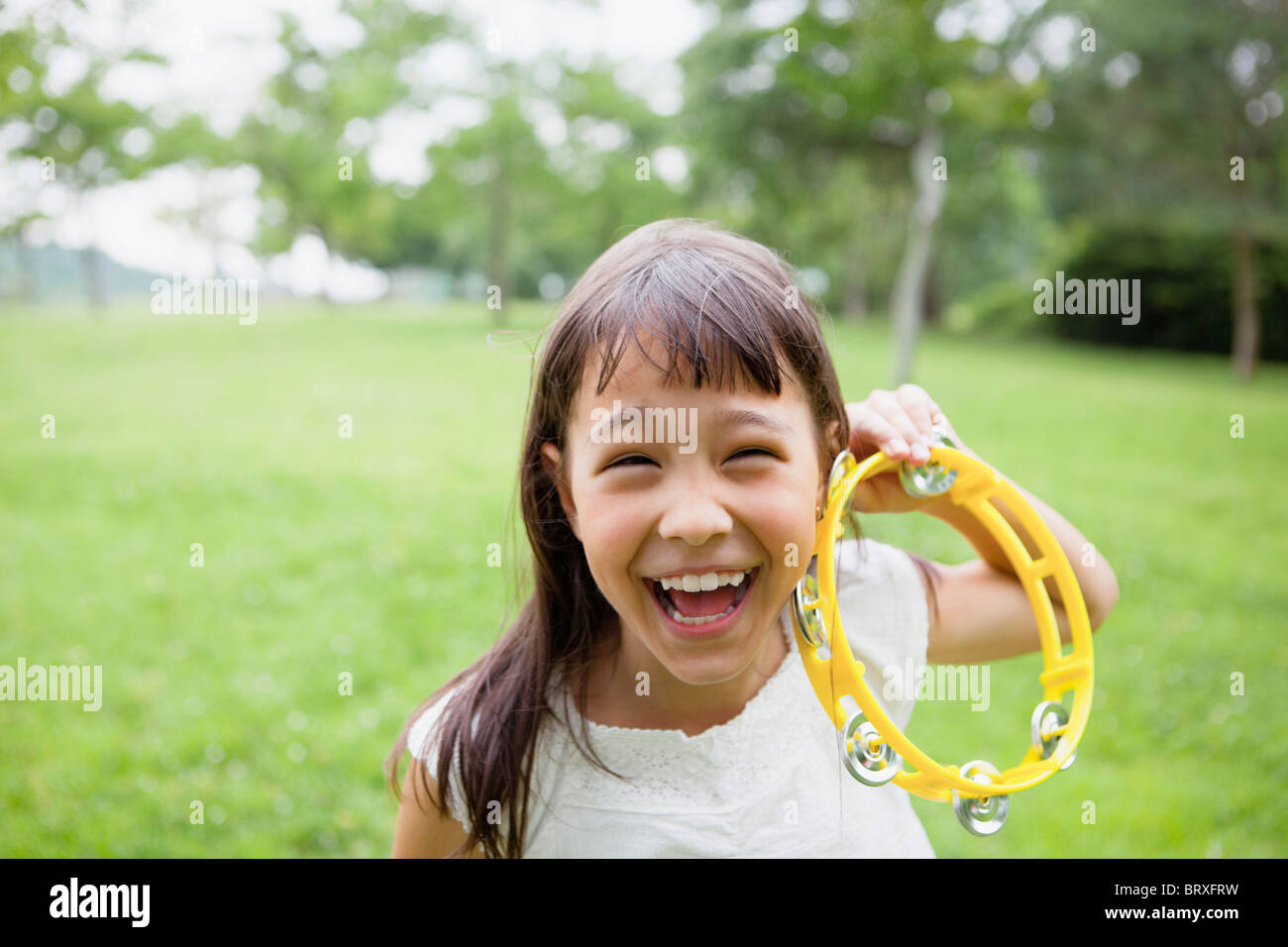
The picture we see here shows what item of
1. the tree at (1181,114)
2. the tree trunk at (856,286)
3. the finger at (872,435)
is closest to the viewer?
the finger at (872,435)

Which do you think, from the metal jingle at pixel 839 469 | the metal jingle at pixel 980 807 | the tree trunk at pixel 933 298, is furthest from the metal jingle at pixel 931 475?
the tree trunk at pixel 933 298

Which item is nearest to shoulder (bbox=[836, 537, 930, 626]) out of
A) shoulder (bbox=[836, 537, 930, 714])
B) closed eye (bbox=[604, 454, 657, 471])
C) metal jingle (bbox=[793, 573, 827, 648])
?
shoulder (bbox=[836, 537, 930, 714])

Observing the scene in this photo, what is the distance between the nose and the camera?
1.45m

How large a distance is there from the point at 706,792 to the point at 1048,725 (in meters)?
0.63

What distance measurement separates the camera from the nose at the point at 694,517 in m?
1.45

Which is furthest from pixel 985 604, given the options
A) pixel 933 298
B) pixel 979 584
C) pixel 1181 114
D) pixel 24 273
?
pixel 933 298

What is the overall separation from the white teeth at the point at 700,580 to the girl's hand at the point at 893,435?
1.18 ft

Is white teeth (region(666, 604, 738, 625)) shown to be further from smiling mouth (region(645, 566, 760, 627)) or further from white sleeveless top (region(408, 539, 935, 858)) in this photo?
white sleeveless top (region(408, 539, 935, 858))

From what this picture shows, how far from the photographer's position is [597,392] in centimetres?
160

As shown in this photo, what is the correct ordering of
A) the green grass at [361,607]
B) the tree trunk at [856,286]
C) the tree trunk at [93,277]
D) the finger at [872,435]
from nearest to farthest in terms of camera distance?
the finger at [872,435]
the green grass at [361,607]
the tree trunk at [93,277]
the tree trunk at [856,286]

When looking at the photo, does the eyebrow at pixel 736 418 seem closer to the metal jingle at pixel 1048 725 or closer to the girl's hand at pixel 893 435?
the girl's hand at pixel 893 435

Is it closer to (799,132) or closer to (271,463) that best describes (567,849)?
(271,463)

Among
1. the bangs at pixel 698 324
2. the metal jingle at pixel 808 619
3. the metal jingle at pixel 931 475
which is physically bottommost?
the metal jingle at pixel 808 619
